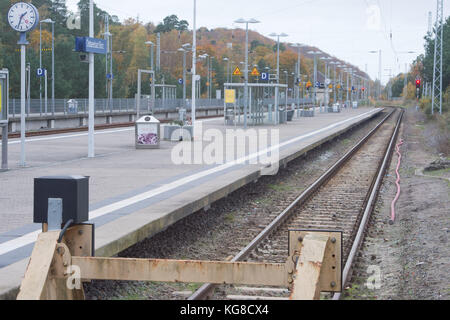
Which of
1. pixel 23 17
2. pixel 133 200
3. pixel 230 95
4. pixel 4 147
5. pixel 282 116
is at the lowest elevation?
pixel 133 200

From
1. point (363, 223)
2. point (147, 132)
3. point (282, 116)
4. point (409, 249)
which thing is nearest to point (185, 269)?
point (409, 249)

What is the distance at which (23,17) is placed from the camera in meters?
16.9

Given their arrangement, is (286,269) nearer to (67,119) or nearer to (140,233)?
(140,233)

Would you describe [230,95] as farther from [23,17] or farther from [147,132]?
[23,17]

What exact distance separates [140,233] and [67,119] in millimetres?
33149

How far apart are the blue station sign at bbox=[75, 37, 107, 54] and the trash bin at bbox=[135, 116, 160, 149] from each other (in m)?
3.74

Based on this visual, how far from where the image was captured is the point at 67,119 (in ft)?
136

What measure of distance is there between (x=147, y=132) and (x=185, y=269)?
17872 mm

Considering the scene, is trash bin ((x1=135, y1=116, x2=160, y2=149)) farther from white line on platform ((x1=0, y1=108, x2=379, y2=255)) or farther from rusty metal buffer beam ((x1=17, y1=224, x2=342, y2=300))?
rusty metal buffer beam ((x1=17, y1=224, x2=342, y2=300))

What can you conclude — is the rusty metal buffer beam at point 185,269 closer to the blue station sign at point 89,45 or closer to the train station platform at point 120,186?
the train station platform at point 120,186

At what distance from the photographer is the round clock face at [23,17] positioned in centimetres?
1678

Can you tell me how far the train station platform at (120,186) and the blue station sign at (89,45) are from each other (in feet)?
9.68

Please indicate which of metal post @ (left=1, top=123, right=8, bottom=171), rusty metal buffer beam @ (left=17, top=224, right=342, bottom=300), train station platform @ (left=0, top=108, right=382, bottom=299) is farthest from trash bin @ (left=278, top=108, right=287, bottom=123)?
rusty metal buffer beam @ (left=17, top=224, right=342, bottom=300)

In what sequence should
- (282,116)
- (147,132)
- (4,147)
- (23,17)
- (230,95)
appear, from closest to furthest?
(4,147) → (23,17) → (147,132) → (230,95) → (282,116)
